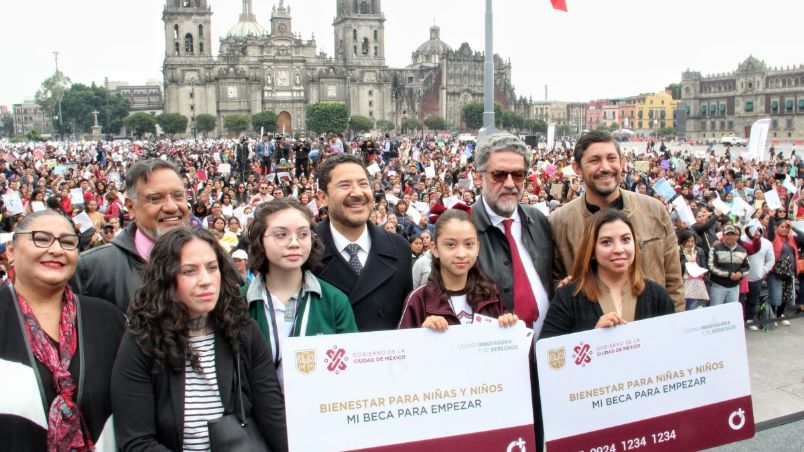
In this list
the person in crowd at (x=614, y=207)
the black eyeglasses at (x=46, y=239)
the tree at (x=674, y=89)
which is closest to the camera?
the black eyeglasses at (x=46, y=239)

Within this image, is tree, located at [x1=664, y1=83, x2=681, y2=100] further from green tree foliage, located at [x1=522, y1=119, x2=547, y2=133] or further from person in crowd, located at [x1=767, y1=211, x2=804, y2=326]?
person in crowd, located at [x1=767, y1=211, x2=804, y2=326]

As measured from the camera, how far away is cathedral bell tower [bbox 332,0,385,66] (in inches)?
4220

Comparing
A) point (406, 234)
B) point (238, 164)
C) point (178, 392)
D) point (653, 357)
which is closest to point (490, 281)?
point (653, 357)

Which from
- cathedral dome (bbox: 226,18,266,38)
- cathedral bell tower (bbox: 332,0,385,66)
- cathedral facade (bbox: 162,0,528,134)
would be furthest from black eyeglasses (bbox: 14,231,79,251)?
cathedral dome (bbox: 226,18,266,38)

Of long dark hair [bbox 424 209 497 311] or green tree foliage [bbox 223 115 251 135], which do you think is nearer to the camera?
long dark hair [bbox 424 209 497 311]

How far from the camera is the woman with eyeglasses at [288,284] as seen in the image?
3420mm

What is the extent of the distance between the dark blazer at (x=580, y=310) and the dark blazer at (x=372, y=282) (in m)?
0.85

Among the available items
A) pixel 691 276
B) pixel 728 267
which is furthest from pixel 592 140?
pixel 728 267

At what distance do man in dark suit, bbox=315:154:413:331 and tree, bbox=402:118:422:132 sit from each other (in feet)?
328

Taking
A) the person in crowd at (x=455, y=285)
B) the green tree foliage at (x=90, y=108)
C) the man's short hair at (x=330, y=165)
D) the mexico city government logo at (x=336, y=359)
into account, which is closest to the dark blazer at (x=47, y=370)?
the mexico city government logo at (x=336, y=359)

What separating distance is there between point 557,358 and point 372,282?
1085 mm

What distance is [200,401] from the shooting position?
3.00m

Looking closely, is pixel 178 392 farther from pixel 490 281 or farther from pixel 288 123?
pixel 288 123

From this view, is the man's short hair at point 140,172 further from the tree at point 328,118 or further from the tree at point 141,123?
the tree at point 141,123
